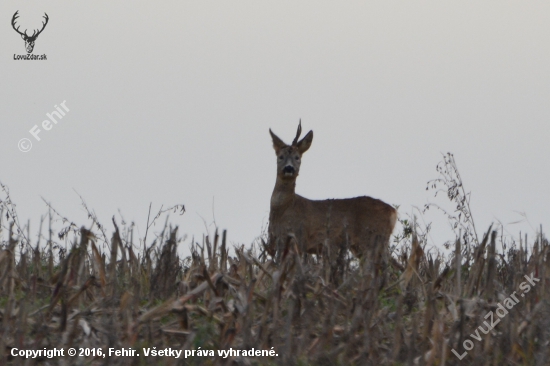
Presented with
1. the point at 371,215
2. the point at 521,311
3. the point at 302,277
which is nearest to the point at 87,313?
the point at 302,277

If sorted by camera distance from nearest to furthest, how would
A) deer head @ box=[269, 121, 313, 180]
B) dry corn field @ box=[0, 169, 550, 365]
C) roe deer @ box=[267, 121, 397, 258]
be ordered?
dry corn field @ box=[0, 169, 550, 365], roe deer @ box=[267, 121, 397, 258], deer head @ box=[269, 121, 313, 180]

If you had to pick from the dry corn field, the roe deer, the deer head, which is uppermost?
the deer head

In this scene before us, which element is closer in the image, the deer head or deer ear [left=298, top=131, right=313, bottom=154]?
the deer head

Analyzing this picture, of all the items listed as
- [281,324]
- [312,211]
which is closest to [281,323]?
[281,324]

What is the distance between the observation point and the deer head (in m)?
14.2

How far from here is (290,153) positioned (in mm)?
14297

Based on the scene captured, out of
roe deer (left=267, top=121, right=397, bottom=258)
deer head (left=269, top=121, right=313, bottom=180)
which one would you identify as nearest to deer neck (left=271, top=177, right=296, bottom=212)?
roe deer (left=267, top=121, right=397, bottom=258)

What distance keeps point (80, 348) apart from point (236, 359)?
73cm

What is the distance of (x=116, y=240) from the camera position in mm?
5297

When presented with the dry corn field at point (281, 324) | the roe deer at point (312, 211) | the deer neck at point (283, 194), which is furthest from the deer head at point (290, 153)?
the dry corn field at point (281, 324)

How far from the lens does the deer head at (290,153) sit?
46.8 ft

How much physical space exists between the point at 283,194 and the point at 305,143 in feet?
2.96

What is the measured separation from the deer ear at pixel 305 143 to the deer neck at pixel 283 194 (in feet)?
1.74

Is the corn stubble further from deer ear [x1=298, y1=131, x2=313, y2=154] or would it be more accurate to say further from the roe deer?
deer ear [x1=298, y1=131, x2=313, y2=154]
